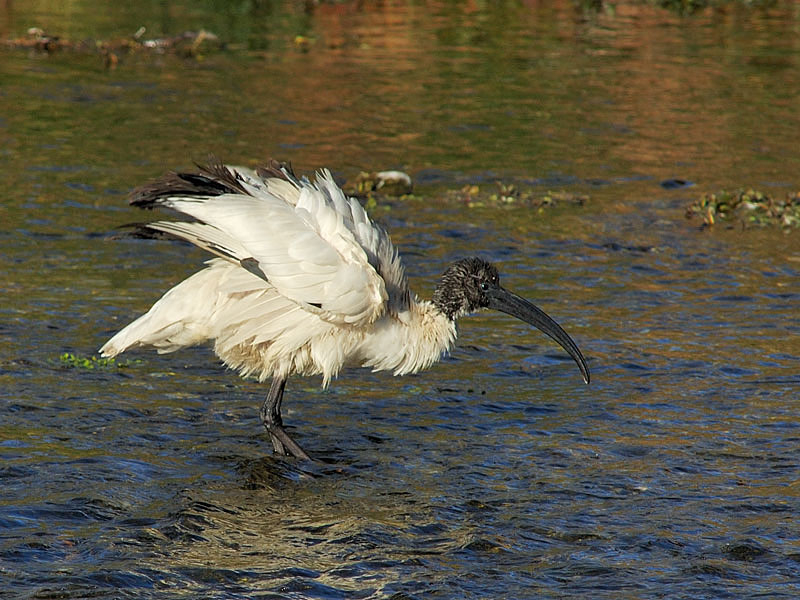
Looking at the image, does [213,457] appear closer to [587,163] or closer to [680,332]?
[680,332]

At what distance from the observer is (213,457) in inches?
240

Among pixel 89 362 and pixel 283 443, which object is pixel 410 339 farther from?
pixel 89 362

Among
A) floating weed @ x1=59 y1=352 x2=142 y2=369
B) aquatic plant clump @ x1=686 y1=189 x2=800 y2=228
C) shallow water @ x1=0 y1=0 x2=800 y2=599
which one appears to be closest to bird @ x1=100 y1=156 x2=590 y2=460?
shallow water @ x1=0 y1=0 x2=800 y2=599

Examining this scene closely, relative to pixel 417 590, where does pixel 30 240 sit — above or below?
above

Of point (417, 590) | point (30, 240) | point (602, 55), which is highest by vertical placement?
point (602, 55)

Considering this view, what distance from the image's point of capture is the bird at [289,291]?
5.95 metres

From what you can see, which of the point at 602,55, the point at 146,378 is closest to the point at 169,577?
the point at 146,378

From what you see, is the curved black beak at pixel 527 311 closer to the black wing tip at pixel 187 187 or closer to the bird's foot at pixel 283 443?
the bird's foot at pixel 283 443

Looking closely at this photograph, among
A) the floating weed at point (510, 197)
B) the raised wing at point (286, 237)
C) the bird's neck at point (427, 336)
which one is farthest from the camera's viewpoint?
the floating weed at point (510, 197)

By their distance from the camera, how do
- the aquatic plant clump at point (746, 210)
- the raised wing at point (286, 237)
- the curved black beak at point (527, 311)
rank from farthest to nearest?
1. the aquatic plant clump at point (746, 210)
2. the curved black beak at point (527, 311)
3. the raised wing at point (286, 237)

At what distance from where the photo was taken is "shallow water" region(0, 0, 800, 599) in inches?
200

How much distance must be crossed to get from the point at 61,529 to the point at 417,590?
1.48 m

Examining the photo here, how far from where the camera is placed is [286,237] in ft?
19.5

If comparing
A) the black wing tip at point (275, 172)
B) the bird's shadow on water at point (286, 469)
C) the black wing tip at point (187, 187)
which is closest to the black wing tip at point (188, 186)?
the black wing tip at point (187, 187)
